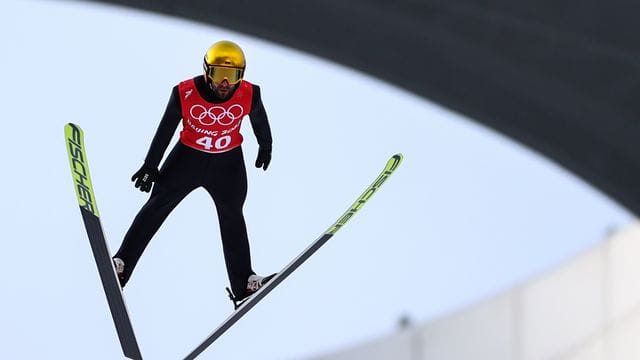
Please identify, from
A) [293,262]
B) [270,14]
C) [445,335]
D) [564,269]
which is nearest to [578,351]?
[564,269]

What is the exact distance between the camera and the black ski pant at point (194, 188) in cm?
745

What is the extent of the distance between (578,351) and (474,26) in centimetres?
964

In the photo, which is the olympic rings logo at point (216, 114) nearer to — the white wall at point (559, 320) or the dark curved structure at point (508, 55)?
the white wall at point (559, 320)

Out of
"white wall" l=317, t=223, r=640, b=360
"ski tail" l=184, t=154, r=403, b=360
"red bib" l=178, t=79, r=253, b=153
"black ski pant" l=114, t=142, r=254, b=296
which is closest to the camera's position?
"red bib" l=178, t=79, r=253, b=153

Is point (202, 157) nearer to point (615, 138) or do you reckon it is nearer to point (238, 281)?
point (238, 281)

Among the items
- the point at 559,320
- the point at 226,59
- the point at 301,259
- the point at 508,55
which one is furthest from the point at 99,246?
the point at 508,55

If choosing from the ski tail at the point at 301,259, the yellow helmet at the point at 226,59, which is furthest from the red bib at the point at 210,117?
the ski tail at the point at 301,259

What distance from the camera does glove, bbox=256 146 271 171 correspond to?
7.52 m

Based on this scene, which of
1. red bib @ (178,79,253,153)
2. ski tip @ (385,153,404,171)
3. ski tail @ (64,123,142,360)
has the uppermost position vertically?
ski tip @ (385,153,404,171)

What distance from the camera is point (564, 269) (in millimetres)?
26828

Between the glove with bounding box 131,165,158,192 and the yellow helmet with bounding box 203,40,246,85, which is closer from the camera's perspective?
the yellow helmet with bounding box 203,40,246,85

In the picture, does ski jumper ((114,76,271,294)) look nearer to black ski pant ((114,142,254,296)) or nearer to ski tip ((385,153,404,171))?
black ski pant ((114,142,254,296))

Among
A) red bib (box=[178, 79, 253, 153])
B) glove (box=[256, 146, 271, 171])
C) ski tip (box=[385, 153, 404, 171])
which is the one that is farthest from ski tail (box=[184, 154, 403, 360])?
red bib (box=[178, 79, 253, 153])

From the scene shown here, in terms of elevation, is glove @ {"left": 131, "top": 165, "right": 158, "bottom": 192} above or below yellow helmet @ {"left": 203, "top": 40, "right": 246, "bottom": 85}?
below
